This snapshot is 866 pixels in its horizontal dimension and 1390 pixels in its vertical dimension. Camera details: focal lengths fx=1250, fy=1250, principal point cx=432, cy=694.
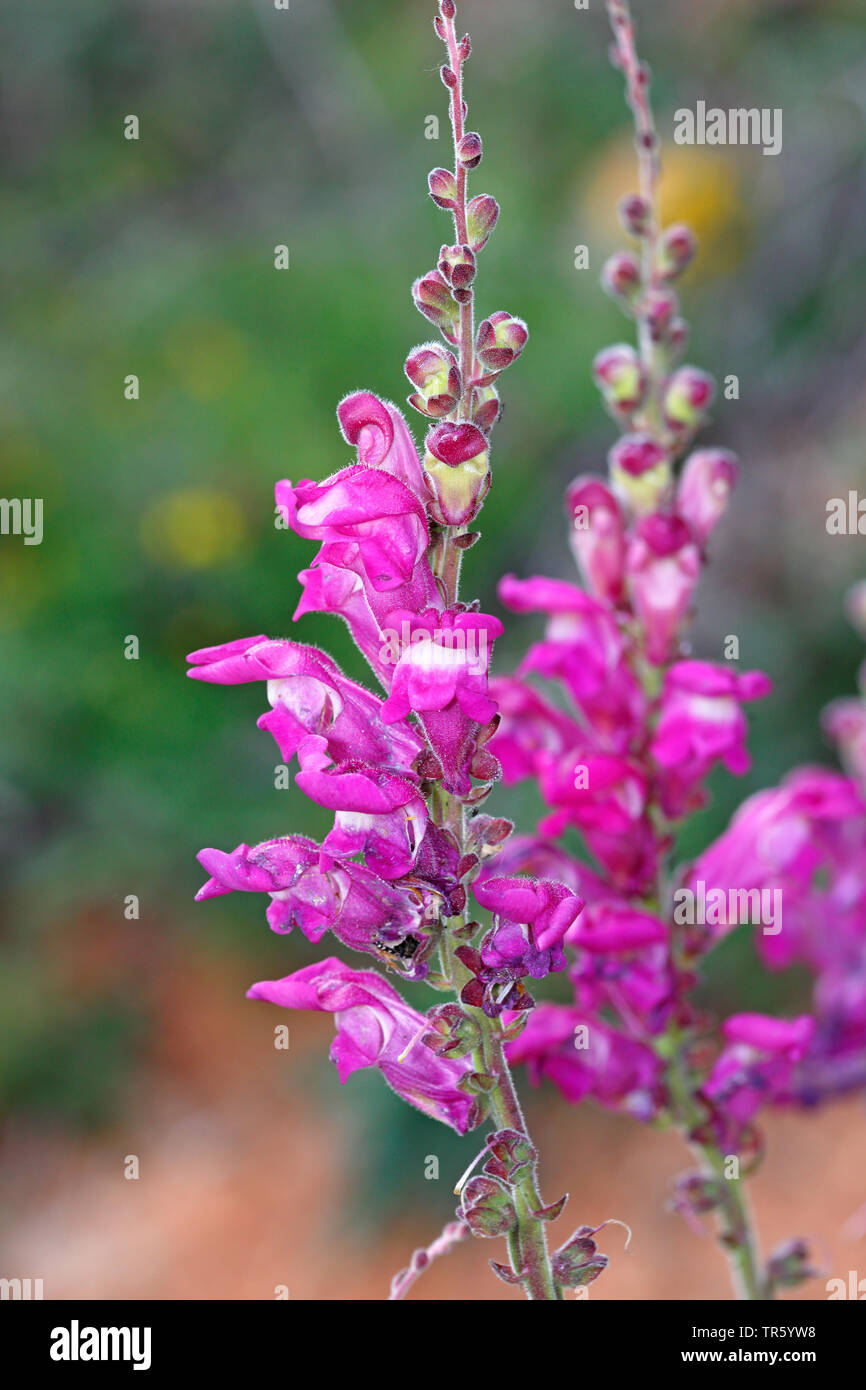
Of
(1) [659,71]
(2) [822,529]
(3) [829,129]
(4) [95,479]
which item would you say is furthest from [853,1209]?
(1) [659,71]

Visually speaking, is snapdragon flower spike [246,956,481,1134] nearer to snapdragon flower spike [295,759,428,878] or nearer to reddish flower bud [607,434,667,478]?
snapdragon flower spike [295,759,428,878]

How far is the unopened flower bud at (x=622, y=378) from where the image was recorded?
0.81m

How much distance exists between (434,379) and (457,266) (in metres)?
0.05

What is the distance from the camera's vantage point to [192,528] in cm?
210

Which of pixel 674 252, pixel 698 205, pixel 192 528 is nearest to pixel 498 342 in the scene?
pixel 674 252

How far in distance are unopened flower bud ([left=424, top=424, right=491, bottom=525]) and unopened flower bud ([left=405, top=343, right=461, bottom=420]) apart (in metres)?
0.01

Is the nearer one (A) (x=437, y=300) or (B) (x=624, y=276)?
(A) (x=437, y=300)

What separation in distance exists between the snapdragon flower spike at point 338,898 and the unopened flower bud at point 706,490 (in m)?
0.41

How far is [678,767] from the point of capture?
802mm

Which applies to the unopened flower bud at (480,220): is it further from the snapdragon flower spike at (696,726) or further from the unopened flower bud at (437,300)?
the snapdragon flower spike at (696,726)

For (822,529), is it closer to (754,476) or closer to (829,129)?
(754,476)

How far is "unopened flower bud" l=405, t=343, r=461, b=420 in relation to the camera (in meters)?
0.51

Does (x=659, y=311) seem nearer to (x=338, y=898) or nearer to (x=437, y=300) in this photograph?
(x=437, y=300)

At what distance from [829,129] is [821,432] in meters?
0.60
